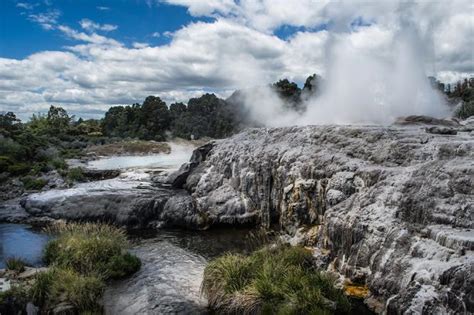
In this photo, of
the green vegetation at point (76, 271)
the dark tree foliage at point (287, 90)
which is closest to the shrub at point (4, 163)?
the green vegetation at point (76, 271)

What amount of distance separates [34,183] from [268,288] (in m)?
22.7

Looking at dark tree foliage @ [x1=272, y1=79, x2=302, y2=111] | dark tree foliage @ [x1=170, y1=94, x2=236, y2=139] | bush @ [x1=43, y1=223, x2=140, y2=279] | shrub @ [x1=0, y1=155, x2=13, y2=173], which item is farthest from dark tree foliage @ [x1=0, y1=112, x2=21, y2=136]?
bush @ [x1=43, y1=223, x2=140, y2=279]

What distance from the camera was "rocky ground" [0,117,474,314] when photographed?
400 inches

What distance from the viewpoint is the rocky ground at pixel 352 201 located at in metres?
10.2

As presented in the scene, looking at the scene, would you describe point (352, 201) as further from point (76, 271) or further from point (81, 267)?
point (76, 271)

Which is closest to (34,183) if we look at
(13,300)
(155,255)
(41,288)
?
(155,255)

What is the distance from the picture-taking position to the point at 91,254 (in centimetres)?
1389

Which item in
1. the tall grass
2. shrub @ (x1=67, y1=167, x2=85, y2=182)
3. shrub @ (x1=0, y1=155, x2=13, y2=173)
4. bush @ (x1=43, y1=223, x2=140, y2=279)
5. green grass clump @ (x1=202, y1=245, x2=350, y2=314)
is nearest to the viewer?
green grass clump @ (x1=202, y1=245, x2=350, y2=314)

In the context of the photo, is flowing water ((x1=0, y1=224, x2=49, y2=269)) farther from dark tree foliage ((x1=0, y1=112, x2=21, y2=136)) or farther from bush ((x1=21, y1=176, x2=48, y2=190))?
dark tree foliage ((x1=0, y1=112, x2=21, y2=136))

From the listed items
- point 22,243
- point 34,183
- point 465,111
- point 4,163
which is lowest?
point 22,243

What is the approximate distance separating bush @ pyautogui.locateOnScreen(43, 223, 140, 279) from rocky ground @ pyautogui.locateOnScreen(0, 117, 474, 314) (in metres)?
5.93

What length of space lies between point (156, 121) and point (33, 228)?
56474 millimetres

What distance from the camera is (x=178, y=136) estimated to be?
72312 mm

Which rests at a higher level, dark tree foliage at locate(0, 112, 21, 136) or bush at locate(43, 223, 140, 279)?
dark tree foliage at locate(0, 112, 21, 136)
